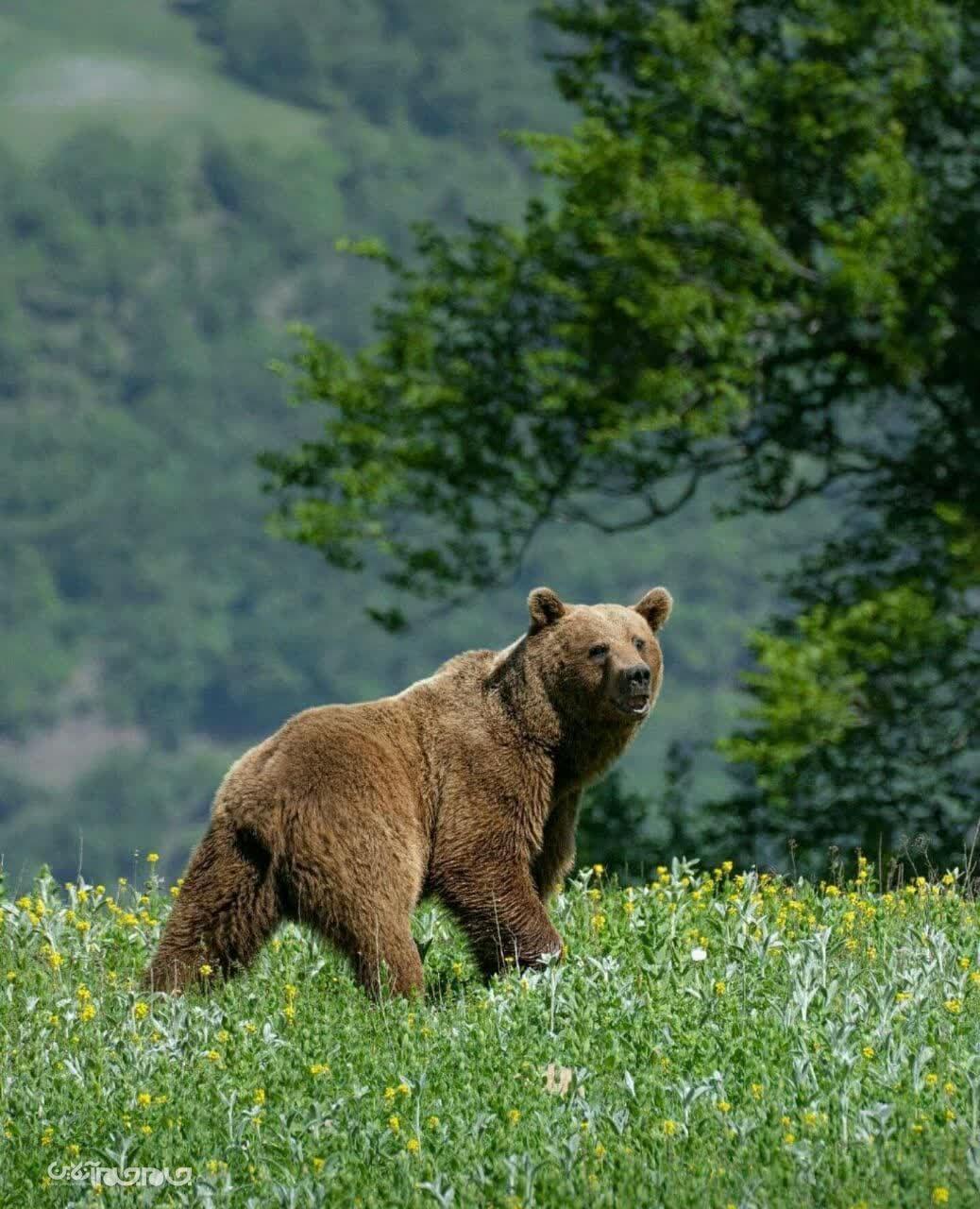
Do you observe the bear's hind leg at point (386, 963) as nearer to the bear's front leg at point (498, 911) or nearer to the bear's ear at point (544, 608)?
the bear's front leg at point (498, 911)

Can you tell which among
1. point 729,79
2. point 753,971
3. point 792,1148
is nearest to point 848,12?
point 729,79

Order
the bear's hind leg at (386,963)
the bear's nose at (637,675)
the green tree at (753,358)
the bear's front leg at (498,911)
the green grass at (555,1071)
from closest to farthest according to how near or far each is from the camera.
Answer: the green grass at (555,1071)
the bear's hind leg at (386,963)
the bear's front leg at (498,911)
the bear's nose at (637,675)
the green tree at (753,358)

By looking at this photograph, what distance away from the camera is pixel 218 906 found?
8047 millimetres

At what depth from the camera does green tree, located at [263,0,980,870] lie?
1706cm

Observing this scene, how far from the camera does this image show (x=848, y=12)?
1802 centimetres

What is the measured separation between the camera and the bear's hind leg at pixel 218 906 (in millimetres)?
8023

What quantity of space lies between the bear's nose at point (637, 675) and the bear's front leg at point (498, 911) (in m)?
0.94

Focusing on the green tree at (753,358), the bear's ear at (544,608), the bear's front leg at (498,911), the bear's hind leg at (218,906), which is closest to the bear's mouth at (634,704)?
the bear's ear at (544,608)

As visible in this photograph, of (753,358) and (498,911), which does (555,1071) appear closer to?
(498,911)

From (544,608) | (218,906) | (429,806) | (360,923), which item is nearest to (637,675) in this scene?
(544,608)

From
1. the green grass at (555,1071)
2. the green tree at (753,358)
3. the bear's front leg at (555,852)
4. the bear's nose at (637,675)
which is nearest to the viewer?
the green grass at (555,1071)

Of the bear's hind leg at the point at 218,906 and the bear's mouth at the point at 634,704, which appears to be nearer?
the bear's hind leg at the point at 218,906

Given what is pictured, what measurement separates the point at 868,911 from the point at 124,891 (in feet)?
12.6

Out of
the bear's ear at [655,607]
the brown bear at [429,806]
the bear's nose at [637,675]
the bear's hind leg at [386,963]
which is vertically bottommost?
the bear's hind leg at [386,963]
